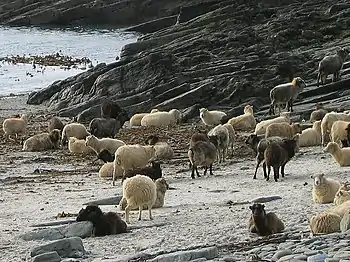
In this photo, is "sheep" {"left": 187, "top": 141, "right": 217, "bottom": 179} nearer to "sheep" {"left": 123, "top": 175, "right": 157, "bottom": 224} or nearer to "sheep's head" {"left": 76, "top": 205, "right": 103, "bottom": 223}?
"sheep" {"left": 123, "top": 175, "right": 157, "bottom": 224}

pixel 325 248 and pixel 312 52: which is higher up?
pixel 312 52

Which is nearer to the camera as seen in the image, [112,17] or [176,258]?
[176,258]

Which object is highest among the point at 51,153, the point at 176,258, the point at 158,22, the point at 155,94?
the point at 158,22

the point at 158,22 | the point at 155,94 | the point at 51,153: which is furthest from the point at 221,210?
the point at 158,22

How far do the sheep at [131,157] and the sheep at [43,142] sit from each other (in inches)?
299

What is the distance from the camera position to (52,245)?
13.3 meters

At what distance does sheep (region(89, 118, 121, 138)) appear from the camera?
29891 mm

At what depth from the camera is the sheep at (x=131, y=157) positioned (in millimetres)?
21344

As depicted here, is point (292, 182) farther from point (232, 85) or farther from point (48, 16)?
point (48, 16)

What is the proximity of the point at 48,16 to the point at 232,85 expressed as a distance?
62859 mm

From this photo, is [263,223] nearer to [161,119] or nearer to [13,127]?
[13,127]

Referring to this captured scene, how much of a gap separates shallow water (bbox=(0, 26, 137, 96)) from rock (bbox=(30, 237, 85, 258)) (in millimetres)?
36270

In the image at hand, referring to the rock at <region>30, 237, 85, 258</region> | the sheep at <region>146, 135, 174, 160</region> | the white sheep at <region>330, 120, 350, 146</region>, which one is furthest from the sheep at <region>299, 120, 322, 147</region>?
the rock at <region>30, 237, 85, 258</region>

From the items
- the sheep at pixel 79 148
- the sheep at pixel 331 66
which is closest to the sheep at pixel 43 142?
the sheep at pixel 79 148
